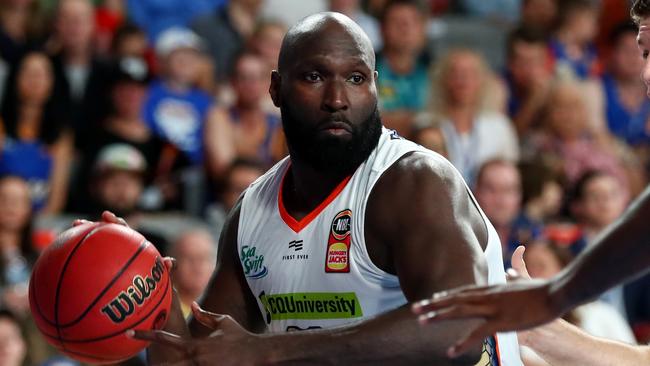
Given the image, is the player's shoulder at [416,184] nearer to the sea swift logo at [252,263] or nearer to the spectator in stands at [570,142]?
the sea swift logo at [252,263]

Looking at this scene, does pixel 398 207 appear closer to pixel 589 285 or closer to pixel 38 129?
pixel 589 285

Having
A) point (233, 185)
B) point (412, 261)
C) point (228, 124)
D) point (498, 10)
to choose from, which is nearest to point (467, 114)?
point (228, 124)

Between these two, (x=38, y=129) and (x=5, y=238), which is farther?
(x=38, y=129)

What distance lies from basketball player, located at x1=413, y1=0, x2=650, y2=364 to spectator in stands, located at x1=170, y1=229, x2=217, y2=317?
15.4 feet

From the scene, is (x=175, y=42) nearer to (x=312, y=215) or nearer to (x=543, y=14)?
(x=543, y=14)

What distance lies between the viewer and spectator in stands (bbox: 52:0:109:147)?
9.50 meters

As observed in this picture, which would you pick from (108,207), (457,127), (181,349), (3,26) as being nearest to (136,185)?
A: (108,207)

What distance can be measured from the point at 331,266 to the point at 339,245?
3.4 inches

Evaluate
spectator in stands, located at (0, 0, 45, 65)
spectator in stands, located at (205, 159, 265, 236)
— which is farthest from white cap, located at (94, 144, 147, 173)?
spectator in stands, located at (0, 0, 45, 65)

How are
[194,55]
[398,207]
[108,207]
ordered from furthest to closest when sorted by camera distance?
[194,55]
[108,207]
[398,207]

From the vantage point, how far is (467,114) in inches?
387

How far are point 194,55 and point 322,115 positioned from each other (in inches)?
229

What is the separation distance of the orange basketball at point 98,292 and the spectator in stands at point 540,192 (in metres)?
5.47

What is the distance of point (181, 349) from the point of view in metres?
3.90
